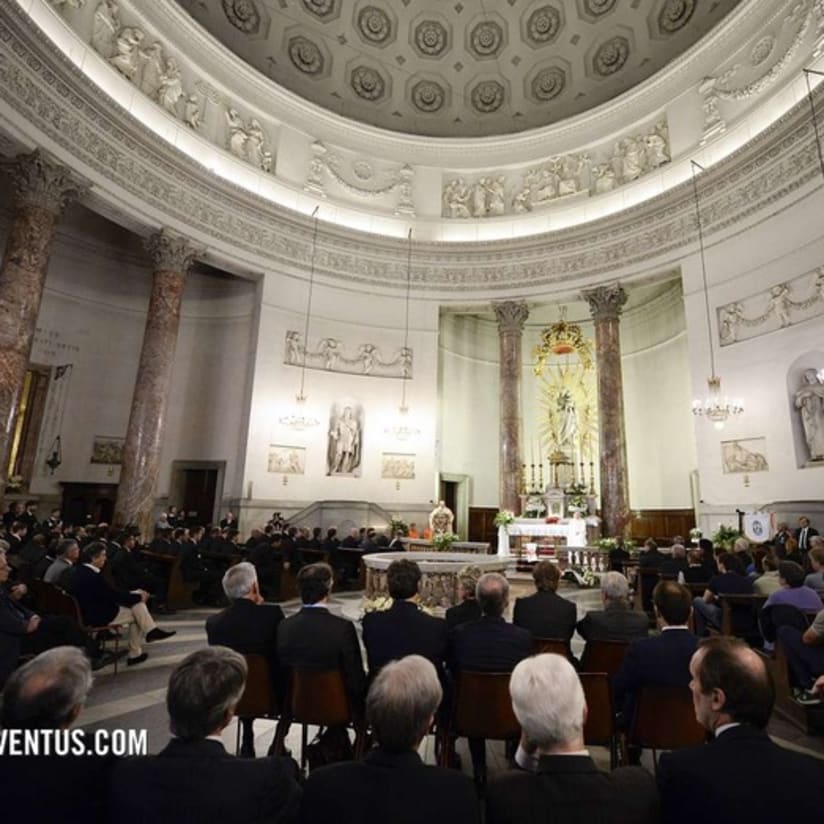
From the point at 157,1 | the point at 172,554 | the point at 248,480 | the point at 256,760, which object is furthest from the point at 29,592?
the point at 157,1

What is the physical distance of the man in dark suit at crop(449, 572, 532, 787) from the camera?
2664mm

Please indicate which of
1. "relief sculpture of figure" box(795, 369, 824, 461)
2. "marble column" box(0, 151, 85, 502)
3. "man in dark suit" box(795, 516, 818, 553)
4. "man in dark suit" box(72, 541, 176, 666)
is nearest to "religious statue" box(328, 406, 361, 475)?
"marble column" box(0, 151, 85, 502)

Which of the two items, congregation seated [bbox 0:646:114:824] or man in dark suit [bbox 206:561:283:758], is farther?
man in dark suit [bbox 206:561:283:758]

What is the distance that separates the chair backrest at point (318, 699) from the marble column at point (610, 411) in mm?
10959

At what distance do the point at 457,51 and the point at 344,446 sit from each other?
12.6m

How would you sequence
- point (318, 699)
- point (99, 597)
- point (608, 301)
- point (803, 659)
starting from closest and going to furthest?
point (318, 699) → point (803, 659) → point (99, 597) → point (608, 301)

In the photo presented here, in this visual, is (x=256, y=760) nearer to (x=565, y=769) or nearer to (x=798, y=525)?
(x=565, y=769)

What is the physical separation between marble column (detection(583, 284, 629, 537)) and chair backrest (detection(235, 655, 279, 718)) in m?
11.0

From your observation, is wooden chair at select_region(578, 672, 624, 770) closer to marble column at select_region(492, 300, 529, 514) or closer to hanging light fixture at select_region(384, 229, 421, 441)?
marble column at select_region(492, 300, 529, 514)

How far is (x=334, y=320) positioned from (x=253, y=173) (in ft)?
14.0

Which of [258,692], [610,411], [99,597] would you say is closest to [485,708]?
[258,692]

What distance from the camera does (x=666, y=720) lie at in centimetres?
245

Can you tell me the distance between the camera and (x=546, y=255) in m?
14.8

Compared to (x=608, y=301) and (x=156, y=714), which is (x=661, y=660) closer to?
(x=156, y=714)
